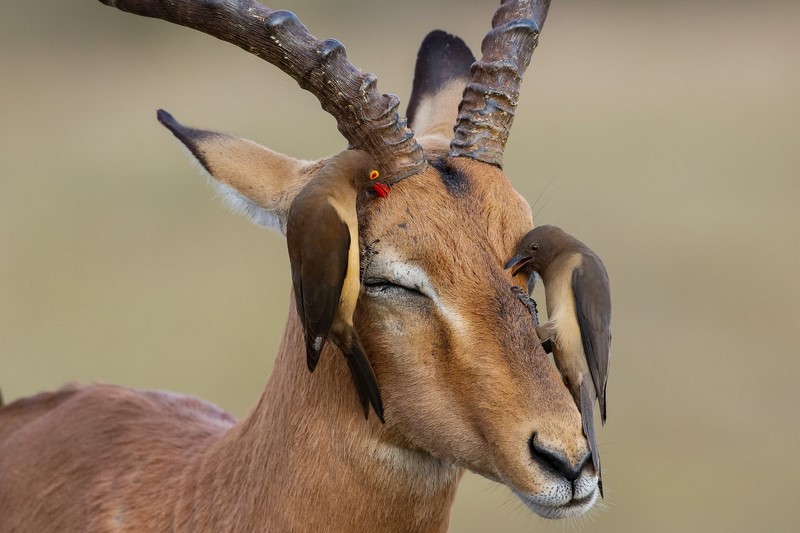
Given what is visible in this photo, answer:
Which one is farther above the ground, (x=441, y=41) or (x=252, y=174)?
(x=441, y=41)

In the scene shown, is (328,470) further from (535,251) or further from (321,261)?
(535,251)

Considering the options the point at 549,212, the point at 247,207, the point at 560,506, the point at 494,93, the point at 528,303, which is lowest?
the point at 560,506

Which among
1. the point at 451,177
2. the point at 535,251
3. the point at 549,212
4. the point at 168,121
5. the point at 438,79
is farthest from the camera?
the point at 549,212

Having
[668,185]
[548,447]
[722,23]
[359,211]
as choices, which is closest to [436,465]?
[548,447]

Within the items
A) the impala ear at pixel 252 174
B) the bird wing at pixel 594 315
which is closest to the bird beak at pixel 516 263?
the bird wing at pixel 594 315

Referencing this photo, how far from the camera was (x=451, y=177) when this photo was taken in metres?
4.87

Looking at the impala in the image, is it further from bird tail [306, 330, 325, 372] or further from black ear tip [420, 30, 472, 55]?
→ black ear tip [420, 30, 472, 55]

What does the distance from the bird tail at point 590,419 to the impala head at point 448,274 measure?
0.05 m

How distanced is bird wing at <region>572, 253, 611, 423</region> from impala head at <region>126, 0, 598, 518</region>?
33 cm

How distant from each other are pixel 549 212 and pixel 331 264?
15.3 metres

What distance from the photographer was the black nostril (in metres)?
4.20

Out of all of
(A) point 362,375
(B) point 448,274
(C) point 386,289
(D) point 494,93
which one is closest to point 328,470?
(A) point 362,375

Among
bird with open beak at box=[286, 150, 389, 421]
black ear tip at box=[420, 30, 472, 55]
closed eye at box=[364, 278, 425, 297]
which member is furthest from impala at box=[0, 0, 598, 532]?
black ear tip at box=[420, 30, 472, 55]

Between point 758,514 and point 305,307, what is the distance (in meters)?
9.32
